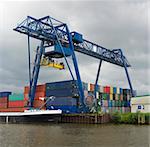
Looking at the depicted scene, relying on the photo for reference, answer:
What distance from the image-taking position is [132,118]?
38.7m

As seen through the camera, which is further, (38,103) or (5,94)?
(5,94)

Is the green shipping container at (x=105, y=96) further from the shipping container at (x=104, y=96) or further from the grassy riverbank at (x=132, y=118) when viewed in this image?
the grassy riverbank at (x=132, y=118)

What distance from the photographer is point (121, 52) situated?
51.4 m

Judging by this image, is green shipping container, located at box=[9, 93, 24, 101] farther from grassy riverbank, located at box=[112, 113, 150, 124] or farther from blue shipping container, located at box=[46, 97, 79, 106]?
grassy riverbank, located at box=[112, 113, 150, 124]

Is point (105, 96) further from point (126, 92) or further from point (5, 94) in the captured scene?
point (5, 94)

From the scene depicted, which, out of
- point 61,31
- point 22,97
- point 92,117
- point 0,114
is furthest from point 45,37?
point 0,114

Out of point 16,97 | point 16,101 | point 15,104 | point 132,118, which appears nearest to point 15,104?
point 15,104

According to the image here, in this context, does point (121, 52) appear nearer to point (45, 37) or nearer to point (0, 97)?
point (45, 37)

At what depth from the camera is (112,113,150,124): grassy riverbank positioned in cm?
3755

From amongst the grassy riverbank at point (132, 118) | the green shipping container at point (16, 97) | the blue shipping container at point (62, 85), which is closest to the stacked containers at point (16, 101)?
the green shipping container at point (16, 97)

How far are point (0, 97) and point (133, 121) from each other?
27497 millimetres

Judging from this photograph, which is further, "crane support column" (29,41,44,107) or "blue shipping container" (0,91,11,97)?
"blue shipping container" (0,91,11,97)

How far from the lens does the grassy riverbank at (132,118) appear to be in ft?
123

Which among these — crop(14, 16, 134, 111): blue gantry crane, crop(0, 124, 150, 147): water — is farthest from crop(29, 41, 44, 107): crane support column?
crop(0, 124, 150, 147): water
